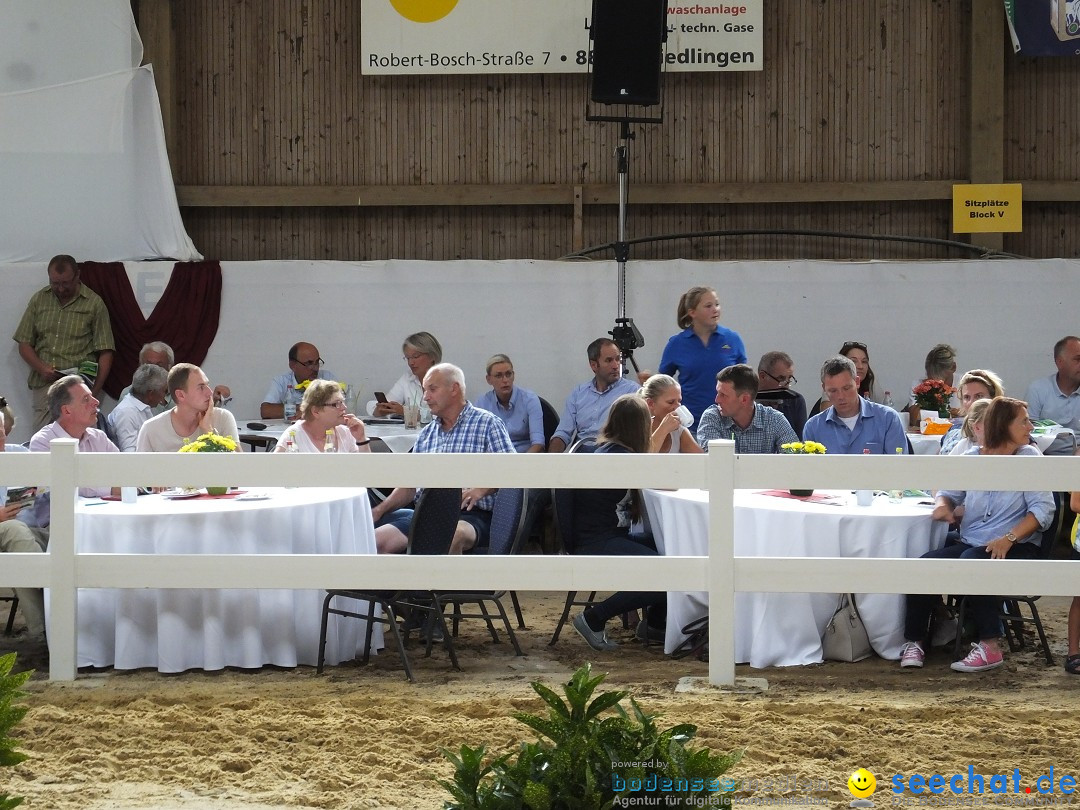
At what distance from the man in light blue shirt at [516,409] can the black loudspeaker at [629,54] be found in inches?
85.8

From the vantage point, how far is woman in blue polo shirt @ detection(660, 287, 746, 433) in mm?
7012

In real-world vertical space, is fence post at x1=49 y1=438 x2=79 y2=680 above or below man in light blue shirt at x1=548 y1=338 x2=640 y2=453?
below

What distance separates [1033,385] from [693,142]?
3.16 metres

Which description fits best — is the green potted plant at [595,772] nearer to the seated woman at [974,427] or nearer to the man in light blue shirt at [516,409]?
the seated woman at [974,427]

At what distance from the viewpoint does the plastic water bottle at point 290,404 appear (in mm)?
7551

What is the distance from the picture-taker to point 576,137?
9.49m

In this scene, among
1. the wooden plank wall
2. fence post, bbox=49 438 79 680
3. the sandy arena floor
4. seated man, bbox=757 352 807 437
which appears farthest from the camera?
the wooden plank wall

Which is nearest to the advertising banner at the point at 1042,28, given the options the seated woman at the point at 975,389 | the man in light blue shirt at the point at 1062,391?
the man in light blue shirt at the point at 1062,391

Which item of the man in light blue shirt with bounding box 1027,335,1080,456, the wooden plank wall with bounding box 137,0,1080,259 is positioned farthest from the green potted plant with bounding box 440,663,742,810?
the wooden plank wall with bounding box 137,0,1080,259

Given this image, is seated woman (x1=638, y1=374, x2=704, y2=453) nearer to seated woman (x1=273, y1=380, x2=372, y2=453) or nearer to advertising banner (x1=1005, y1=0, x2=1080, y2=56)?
seated woman (x1=273, y1=380, x2=372, y2=453)

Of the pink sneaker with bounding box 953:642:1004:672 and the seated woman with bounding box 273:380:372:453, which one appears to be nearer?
the pink sneaker with bounding box 953:642:1004:672

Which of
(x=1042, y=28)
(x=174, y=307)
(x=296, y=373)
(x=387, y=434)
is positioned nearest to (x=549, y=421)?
(x=387, y=434)

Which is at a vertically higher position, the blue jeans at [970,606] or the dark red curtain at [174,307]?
the dark red curtain at [174,307]

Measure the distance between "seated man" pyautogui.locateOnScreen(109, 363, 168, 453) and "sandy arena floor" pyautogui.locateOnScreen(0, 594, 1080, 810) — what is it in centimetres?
157
